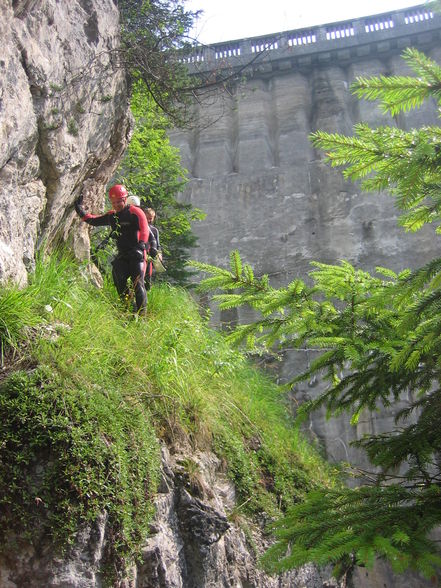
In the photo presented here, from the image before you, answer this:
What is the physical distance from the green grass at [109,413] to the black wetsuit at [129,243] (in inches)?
7.8

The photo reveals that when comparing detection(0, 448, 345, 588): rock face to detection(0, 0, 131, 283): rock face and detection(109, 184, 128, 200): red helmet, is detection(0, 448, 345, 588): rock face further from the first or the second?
detection(109, 184, 128, 200): red helmet

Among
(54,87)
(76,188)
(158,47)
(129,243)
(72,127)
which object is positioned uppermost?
(158,47)

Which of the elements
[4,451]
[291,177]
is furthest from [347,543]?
[291,177]

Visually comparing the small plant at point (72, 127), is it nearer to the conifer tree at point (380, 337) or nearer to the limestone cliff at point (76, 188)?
the limestone cliff at point (76, 188)

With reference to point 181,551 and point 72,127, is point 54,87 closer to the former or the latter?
point 72,127

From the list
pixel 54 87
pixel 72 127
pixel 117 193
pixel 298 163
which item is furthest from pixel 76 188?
pixel 298 163

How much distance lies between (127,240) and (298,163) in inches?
283

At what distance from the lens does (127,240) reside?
640cm

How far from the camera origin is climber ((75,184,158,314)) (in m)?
6.24

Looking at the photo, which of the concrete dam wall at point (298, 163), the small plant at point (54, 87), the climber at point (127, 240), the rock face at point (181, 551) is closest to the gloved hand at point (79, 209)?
the climber at point (127, 240)

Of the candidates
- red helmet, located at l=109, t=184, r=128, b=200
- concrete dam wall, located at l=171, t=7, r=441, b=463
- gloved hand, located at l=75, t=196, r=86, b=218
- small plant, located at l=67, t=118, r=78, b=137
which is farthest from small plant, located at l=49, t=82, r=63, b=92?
concrete dam wall, located at l=171, t=7, r=441, b=463

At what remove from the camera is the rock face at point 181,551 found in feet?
10.8

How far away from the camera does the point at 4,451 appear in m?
3.51

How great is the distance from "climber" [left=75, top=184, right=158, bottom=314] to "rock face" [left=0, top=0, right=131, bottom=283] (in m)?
0.43
